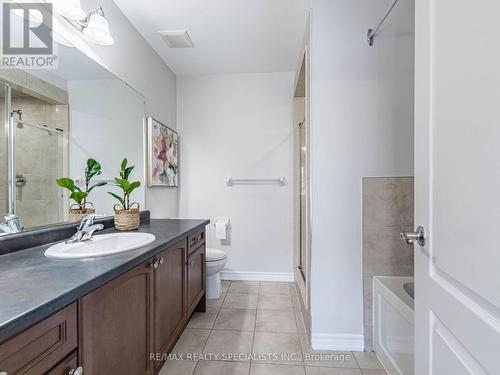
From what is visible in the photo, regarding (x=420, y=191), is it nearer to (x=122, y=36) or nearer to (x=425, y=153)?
(x=425, y=153)

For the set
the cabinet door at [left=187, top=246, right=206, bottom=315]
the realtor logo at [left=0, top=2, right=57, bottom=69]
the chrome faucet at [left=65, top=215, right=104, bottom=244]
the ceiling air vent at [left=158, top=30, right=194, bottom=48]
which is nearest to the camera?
the realtor logo at [left=0, top=2, right=57, bottom=69]

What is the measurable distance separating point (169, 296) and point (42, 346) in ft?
2.81

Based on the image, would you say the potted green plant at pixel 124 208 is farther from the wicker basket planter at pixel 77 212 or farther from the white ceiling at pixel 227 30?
the white ceiling at pixel 227 30

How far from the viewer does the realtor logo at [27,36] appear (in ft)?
3.81

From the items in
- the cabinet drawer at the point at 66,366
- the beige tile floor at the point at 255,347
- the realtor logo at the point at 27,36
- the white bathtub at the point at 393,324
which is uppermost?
the realtor logo at the point at 27,36

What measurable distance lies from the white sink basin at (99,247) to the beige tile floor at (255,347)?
0.80 metres

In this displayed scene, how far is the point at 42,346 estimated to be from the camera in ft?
2.23

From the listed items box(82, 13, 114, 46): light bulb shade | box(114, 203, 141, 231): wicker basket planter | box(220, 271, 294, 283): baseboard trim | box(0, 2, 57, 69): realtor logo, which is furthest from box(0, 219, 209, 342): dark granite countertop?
box(220, 271, 294, 283): baseboard trim

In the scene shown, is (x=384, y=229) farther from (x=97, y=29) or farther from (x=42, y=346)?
(x=97, y=29)

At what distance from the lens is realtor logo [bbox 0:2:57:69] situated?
1.16m

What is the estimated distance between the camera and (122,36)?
1.98 m

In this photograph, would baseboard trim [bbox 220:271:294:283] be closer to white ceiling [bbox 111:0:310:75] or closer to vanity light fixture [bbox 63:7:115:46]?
white ceiling [bbox 111:0:310:75]

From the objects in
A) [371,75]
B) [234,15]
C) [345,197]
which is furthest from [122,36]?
[345,197]

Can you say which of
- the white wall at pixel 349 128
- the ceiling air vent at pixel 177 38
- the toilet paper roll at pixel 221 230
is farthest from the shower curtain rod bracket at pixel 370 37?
the toilet paper roll at pixel 221 230
